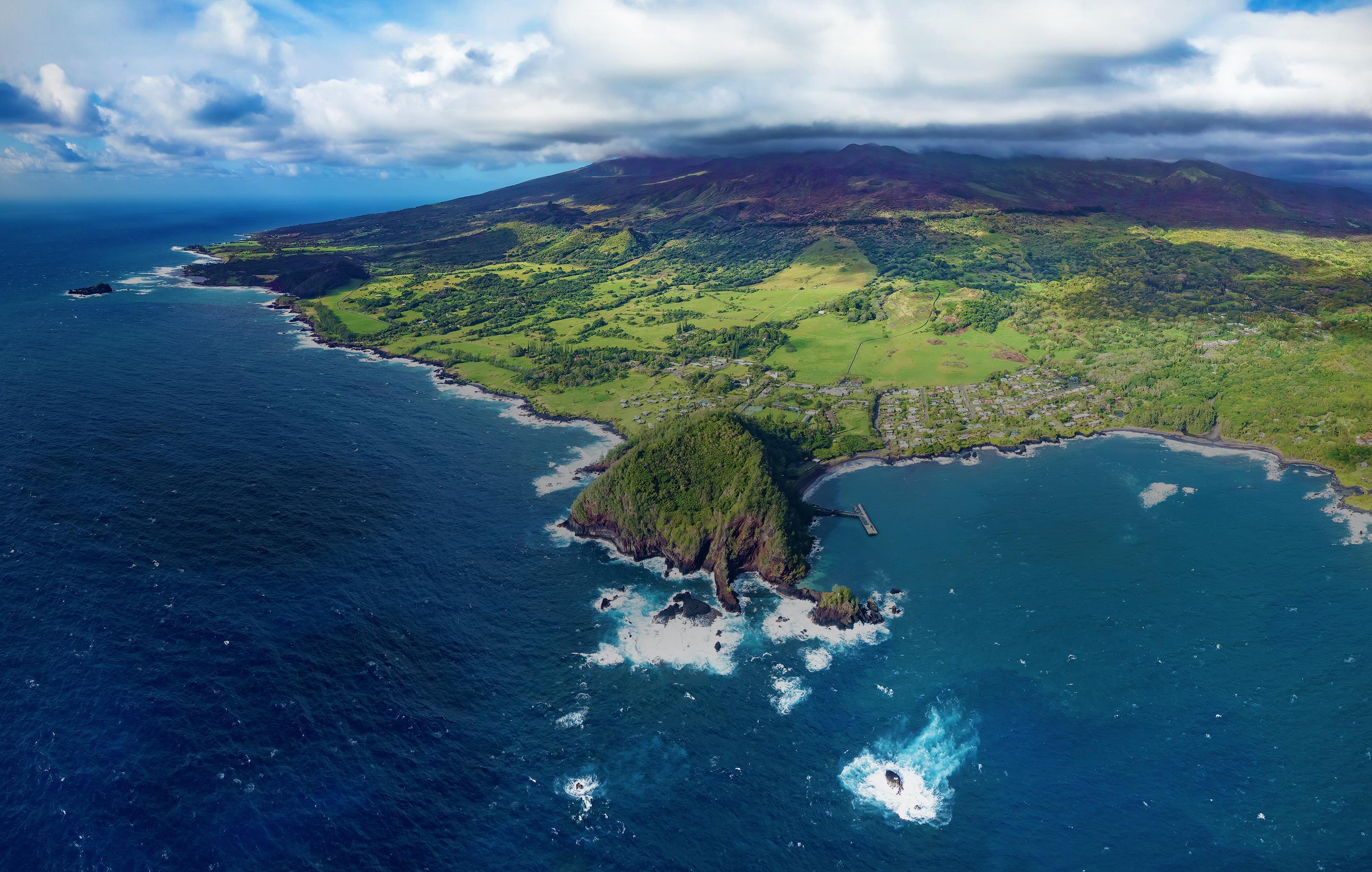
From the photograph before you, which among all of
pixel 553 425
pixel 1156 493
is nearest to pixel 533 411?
pixel 553 425

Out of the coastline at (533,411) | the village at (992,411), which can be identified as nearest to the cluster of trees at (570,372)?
the coastline at (533,411)

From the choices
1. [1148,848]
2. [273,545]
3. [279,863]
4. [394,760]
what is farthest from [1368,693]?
[273,545]

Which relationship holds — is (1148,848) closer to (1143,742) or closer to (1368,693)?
(1143,742)

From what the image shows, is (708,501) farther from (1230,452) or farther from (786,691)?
(1230,452)

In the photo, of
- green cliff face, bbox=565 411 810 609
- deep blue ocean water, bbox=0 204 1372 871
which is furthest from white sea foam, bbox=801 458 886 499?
green cliff face, bbox=565 411 810 609

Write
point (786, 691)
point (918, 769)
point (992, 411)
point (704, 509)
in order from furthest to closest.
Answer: point (992, 411), point (704, 509), point (786, 691), point (918, 769)

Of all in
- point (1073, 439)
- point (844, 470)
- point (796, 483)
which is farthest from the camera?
point (1073, 439)

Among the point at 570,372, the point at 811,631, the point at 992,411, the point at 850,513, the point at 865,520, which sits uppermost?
the point at 570,372

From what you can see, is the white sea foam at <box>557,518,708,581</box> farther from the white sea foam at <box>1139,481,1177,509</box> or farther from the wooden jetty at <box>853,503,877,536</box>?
the white sea foam at <box>1139,481,1177,509</box>
